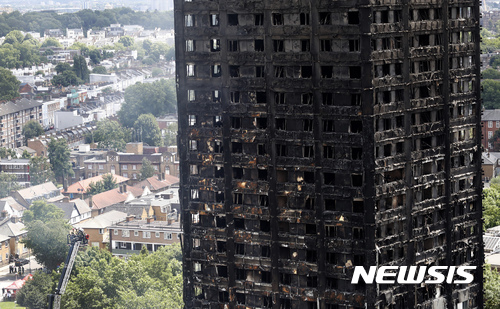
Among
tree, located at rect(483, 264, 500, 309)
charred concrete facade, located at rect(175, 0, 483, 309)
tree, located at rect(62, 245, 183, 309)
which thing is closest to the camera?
charred concrete facade, located at rect(175, 0, 483, 309)

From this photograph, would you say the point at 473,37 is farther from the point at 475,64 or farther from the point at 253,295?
the point at 253,295

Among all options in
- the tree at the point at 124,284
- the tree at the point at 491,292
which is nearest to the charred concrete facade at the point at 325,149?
the tree at the point at 491,292

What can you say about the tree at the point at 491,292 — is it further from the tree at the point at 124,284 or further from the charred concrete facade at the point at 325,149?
the tree at the point at 124,284

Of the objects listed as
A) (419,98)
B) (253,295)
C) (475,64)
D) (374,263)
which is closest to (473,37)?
(475,64)

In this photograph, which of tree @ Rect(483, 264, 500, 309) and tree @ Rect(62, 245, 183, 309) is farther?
tree @ Rect(62, 245, 183, 309)

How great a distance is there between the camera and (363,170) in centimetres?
9331

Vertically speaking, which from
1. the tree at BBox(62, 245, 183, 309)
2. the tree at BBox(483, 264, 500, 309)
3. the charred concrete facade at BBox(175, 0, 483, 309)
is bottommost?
the tree at BBox(62, 245, 183, 309)

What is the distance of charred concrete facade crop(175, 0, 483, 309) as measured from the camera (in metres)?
93.8

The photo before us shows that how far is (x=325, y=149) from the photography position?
9519 cm

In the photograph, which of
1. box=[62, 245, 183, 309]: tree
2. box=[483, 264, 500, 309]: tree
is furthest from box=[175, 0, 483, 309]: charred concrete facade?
box=[62, 245, 183, 309]: tree

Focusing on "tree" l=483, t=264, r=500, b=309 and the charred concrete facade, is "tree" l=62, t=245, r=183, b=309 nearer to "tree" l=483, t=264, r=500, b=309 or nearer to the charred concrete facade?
"tree" l=483, t=264, r=500, b=309

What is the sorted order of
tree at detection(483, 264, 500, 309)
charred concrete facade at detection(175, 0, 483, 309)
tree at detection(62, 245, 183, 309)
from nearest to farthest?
charred concrete facade at detection(175, 0, 483, 309) < tree at detection(483, 264, 500, 309) < tree at detection(62, 245, 183, 309)

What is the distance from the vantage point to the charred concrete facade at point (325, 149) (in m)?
93.8

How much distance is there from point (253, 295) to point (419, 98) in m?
21.2
